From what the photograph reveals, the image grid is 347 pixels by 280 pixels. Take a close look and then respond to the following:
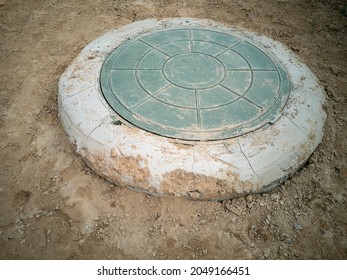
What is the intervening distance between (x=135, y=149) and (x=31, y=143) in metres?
1.01

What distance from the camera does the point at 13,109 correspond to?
268 cm

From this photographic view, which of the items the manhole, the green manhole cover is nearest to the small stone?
the manhole

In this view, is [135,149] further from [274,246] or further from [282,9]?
[282,9]

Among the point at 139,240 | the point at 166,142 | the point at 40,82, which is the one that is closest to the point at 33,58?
the point at 40,82

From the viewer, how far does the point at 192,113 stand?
6.95ft

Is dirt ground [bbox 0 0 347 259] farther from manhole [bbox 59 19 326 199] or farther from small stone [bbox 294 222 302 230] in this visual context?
manhole [bbox 59 19 326 199]

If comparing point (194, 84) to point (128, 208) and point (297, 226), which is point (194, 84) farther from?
point (297, 226)

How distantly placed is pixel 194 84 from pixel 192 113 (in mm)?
327

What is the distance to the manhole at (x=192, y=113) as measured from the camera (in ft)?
6.32

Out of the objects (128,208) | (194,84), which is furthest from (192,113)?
(128,208)

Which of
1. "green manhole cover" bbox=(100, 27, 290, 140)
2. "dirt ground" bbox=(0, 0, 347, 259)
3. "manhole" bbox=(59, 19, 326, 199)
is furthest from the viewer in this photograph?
"green manhole cover" bbox=(100, 27, 290, 140)

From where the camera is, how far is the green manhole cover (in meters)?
2.06

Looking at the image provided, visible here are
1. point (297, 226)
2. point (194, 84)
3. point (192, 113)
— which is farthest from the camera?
point (194, 84)

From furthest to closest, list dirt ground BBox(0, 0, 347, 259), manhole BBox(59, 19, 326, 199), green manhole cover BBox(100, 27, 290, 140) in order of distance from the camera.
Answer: green manhole cover BBox(100, 27, 290, 140)
manhole BBox(59, 19, 326, 199)
dirt ground BBox(0, 0, 347, 259)
